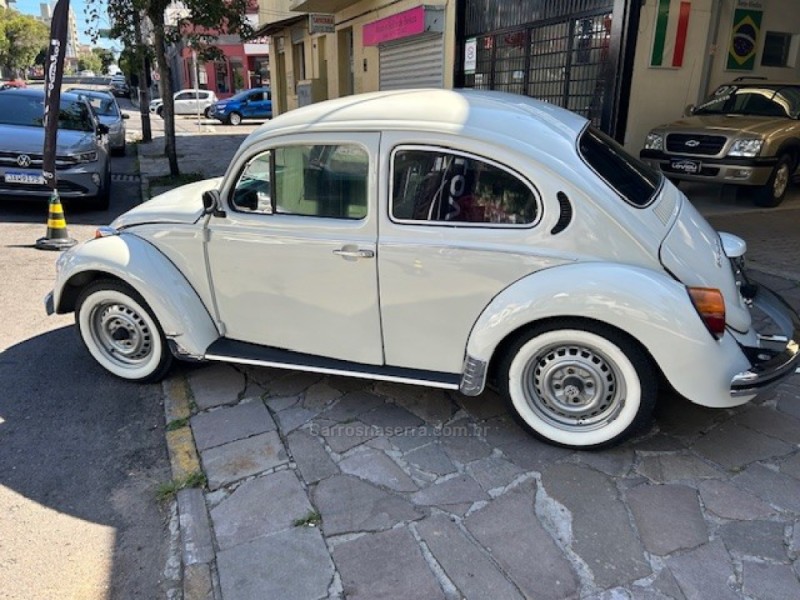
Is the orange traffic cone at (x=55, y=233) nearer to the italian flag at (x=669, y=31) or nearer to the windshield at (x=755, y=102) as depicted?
the italian flag at (x=669, y=31)

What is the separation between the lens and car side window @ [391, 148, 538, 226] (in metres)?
3.09

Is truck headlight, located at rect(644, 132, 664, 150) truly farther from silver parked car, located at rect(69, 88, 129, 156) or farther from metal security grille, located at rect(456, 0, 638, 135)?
silver parked car, located at rect(69, 88, 129, 156)

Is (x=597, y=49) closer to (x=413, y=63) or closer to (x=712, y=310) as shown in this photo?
(x=413, y=63)

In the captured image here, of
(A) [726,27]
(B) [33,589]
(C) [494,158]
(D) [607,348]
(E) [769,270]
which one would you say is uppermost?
(A) [726,27]

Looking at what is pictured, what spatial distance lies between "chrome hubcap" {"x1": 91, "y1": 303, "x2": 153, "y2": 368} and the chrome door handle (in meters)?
1.47

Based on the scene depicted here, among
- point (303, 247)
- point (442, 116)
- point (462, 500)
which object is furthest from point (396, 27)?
point (462, 500)

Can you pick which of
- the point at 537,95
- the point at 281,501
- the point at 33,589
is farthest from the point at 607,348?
the point at 537,95

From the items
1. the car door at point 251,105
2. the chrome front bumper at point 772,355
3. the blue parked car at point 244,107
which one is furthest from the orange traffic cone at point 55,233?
the car door at point 251,105

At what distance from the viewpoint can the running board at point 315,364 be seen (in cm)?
330

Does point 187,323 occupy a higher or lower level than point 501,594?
higher

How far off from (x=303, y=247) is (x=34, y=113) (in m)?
8.12

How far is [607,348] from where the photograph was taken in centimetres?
298

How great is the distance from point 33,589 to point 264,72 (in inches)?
1670

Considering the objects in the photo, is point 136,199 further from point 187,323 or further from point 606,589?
point 606,589
